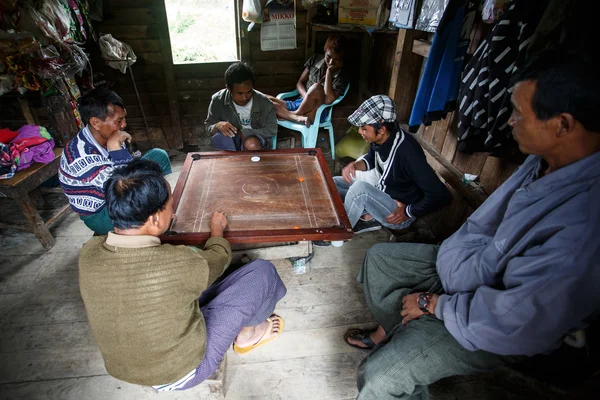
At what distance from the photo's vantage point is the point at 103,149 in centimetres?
213

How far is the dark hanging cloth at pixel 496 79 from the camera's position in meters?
1.53

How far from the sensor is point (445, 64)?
2.12m

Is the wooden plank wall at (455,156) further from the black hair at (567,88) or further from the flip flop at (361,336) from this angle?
the flip flop at (361,336)

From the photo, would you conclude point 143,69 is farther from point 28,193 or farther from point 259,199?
point 259,199

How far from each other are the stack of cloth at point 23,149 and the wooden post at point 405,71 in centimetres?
335

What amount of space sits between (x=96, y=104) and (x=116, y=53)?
2062 mm

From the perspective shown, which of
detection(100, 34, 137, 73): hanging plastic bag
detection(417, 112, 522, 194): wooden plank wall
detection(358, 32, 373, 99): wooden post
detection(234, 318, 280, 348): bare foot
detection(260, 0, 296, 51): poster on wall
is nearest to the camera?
detection(234, 318, 280, 348): bare foot

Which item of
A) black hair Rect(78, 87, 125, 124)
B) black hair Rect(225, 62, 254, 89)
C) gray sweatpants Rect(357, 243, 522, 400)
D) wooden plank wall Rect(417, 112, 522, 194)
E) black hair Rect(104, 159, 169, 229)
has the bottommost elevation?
gray sweatpants Rect(357, 243, 522, 400)

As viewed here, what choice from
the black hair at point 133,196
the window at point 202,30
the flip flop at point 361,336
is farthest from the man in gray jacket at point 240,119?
the flip flop at point 361,336

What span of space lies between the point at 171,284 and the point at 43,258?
226cm

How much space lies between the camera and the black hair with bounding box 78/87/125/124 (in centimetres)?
207

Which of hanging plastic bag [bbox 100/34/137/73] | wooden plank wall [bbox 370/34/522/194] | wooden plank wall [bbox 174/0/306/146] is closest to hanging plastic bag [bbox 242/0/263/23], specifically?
wooden plank wall [bbox 174/0/306/146]

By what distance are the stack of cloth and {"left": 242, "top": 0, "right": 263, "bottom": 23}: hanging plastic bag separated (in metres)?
2.64

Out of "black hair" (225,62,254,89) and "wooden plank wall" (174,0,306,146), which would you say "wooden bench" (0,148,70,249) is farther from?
"wooden plank wall" (174,0,306,146)
